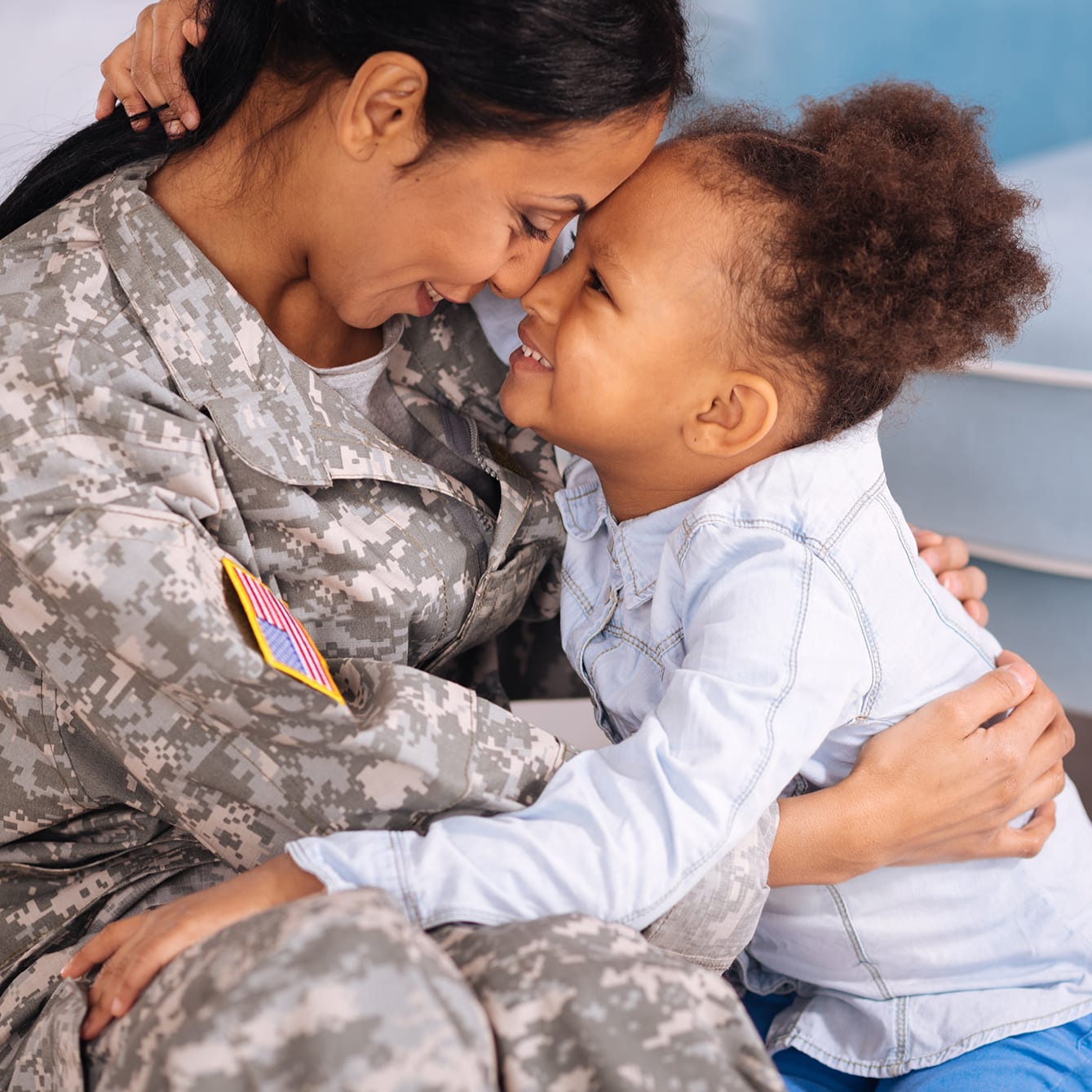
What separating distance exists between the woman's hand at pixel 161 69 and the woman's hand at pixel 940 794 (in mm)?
699

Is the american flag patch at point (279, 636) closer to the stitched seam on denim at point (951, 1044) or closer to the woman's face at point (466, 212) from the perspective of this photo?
the woman's face at point (466, 212)

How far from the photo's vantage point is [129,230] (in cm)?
90

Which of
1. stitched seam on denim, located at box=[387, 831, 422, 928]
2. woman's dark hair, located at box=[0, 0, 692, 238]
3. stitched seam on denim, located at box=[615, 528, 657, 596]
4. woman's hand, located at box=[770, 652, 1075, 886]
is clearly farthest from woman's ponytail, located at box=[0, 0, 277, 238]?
woman's hand, located at box=[770, 652, 1075, 886]

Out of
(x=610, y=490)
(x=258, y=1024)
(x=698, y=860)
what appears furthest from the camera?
(x=610, y=490)

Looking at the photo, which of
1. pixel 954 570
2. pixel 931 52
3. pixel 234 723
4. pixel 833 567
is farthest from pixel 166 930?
pixel 931 52

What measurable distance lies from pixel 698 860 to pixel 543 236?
19.6 inches

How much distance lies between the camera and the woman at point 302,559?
68 centimetres

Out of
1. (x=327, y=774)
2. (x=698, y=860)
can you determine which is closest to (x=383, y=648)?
(x=327, y=774)

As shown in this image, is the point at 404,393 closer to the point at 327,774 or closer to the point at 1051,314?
the point at 327,774

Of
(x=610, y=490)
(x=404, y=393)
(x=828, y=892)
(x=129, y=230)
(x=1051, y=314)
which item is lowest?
(x=828, y=892)

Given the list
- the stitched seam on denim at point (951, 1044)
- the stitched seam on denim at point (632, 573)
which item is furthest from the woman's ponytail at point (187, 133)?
the stitched seam on denim at point (951, 1044)

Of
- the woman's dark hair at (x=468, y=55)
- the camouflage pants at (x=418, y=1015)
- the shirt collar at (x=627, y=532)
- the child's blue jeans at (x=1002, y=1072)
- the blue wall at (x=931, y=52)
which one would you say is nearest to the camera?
the camouflage pants at (x=418, y=1015)

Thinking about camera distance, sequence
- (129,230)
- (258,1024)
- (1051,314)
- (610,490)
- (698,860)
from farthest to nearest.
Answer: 1. (1051,314)
2. (610,490)
3. (129,230)
4. (698,860)
5. (258,1024)

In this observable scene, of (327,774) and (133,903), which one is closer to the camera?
(327,774)
